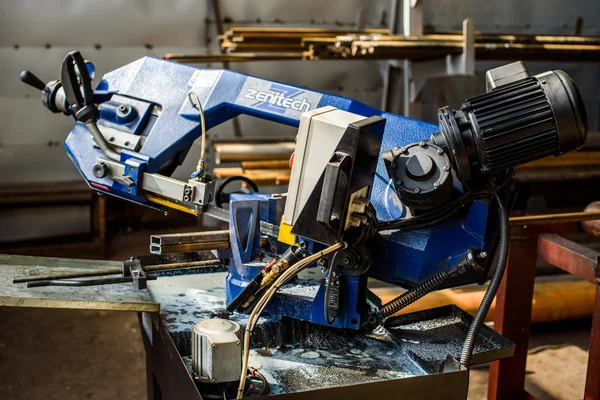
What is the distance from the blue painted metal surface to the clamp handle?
37 mm

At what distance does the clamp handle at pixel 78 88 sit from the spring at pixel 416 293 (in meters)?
0.84

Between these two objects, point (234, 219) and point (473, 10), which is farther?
A: point (473, 10)

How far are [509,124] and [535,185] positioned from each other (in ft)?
12.2

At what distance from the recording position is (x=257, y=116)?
60.1 inches

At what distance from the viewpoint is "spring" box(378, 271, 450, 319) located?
133 centimetres

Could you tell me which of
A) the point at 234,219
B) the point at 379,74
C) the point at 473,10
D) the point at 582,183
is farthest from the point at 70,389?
the point at 582,183

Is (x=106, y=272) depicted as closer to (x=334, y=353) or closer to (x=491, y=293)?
(x=334, y=353)

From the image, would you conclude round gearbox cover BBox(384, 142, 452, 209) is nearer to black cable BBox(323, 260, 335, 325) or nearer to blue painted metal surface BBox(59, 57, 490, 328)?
blue painted metal surface BBox(59, 57, 490, 328)

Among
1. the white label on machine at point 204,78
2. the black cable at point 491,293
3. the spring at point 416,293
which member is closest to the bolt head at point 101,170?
the white label on machine at point 204,78

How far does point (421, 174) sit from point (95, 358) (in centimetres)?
207

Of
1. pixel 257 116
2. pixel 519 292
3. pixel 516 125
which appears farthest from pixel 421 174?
pixel 519 292

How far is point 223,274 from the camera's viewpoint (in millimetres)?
1786

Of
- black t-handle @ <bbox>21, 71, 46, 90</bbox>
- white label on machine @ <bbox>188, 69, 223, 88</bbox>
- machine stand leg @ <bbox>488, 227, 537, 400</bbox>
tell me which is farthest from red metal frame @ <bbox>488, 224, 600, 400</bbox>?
black t-handle @ <bbox>21, 71, 46, 90</bbox>

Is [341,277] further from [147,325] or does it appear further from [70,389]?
[70,389]
